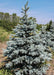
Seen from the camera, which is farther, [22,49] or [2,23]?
[2,23]

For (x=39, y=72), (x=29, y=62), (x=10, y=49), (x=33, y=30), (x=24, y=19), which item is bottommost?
(x=39, y=72)

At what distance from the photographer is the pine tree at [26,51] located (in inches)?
202

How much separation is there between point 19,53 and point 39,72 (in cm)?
127

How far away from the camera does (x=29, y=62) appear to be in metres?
5.15

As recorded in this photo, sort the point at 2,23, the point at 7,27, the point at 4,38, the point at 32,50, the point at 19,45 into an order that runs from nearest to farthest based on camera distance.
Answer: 1. the point at 32,50
2. the point at 19,45
3. the point at 4,38
4. the point at 7,27
5. the point at 2,23

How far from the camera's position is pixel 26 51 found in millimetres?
5172

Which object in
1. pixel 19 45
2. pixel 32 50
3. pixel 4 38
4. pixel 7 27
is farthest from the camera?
pixel 7 27

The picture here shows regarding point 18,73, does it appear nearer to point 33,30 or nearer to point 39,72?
point 39,72

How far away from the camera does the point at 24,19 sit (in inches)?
214

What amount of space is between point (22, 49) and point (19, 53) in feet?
1.26

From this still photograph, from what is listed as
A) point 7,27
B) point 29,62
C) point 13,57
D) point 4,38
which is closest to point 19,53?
point 13,57

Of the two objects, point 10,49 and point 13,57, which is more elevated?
point 10,49

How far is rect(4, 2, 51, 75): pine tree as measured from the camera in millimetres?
5141

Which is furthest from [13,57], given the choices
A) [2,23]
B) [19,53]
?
[2,23]
